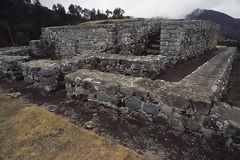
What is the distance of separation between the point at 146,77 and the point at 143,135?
3.12 metres

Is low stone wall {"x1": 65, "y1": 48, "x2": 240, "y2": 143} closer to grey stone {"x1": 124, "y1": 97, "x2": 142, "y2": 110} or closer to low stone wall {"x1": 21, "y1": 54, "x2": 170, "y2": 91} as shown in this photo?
grey stone {"x1": 124, "y1": 97, "x2": 142, "y2": 110}

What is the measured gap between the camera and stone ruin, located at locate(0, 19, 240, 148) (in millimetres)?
2928

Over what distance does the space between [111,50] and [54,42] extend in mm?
5548

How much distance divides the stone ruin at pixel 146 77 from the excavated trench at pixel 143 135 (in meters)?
0.14

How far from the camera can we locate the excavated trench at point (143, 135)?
2.65m

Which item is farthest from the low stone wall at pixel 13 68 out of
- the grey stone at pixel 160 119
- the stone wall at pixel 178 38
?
the stone wall at pixel 178 38

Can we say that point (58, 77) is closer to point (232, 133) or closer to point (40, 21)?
point (232, 133)

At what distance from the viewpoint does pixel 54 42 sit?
503 inches

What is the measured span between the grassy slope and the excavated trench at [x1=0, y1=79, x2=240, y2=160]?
0.21 metres

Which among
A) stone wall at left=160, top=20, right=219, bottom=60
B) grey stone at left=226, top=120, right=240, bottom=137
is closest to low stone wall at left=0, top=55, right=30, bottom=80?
stone wall at left=160, top=20, right=219, bottom=60

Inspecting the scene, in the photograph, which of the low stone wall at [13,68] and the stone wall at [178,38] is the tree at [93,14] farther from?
the low stone wall at [13,68]

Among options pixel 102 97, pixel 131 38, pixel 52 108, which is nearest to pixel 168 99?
pixel 102 97

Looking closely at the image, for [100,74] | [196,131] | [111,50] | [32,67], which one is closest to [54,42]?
[111,50]

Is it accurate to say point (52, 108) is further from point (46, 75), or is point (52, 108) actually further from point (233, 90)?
point (233, 90)
